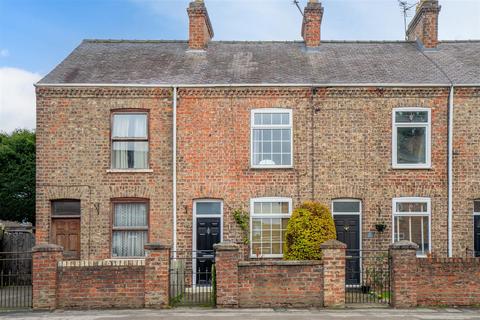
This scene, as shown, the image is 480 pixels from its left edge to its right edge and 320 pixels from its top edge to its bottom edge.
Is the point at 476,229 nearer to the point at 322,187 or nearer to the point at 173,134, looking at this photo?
the point at 322,187

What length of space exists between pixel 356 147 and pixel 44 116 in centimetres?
1010

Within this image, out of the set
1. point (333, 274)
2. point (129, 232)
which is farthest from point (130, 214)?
point (333, 274)

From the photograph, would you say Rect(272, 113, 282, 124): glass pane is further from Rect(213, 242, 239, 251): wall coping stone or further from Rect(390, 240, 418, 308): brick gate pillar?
Rect(390, 240, 418, 308): brick gate pillar

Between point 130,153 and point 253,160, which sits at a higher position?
point 130,153

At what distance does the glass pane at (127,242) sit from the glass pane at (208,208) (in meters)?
1.90

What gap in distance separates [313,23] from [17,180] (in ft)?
55.2

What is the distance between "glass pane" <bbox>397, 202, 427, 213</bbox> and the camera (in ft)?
61.4

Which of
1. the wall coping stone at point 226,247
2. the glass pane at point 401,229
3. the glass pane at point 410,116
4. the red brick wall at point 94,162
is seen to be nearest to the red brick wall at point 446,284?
the glass pane at point 401,229

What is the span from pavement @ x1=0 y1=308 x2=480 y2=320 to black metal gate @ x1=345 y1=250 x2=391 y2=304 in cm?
164

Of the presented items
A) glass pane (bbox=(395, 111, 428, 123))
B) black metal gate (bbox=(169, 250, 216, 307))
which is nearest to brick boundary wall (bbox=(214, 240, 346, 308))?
black metal gate (bbox=(169, 250, 216, 307))

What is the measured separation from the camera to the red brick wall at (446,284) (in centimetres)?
1438

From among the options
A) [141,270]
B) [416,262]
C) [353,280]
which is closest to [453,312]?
[416,262]

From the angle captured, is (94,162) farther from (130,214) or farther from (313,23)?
(313,23)

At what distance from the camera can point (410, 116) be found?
1902 cm
